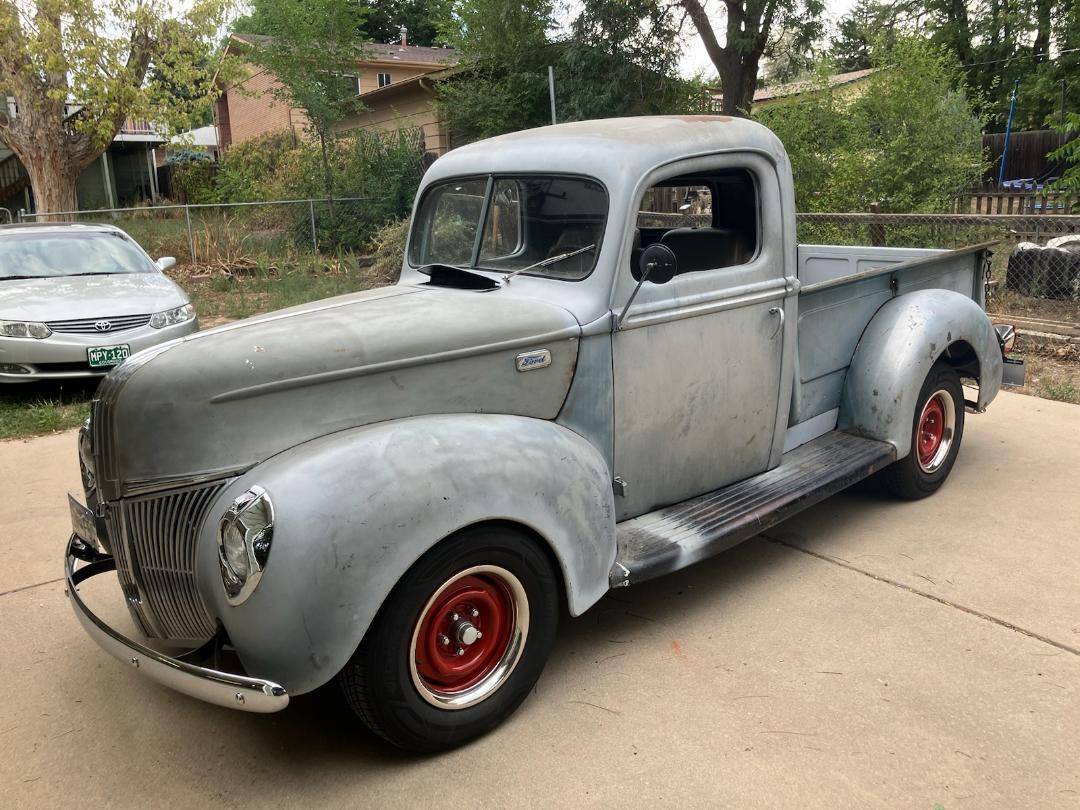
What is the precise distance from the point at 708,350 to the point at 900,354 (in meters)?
1.27

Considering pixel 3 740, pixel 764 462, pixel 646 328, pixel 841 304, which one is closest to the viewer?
pixel 3 740

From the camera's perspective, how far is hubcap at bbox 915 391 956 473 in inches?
182

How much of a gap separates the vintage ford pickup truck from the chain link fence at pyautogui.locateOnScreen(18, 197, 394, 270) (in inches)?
442

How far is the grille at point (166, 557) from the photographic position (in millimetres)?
2576

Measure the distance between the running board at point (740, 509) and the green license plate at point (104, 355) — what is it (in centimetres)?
521

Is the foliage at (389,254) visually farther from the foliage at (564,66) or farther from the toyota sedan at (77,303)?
the toyota sedan at (77,303)

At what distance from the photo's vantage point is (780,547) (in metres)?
4.16

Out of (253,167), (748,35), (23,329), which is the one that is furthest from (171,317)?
(253,167)

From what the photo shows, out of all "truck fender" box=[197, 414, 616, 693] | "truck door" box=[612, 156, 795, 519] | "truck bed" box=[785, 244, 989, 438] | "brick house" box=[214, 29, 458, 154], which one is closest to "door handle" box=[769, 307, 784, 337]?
"truck door" box=[612, 156, 795, 519]

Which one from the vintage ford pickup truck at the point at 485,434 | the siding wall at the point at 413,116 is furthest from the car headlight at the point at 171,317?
the siding wall at the point at 413,116

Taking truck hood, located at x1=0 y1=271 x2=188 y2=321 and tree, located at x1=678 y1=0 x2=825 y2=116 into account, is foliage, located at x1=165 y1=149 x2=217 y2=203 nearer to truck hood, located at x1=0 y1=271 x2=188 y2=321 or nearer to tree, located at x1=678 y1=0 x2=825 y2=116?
tree, located at x1=678 y1=0 x2=825 y2=116

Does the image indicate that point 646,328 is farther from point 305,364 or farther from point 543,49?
point 543,49

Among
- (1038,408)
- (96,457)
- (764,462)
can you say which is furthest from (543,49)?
(96,457)

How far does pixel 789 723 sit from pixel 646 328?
1.48m
